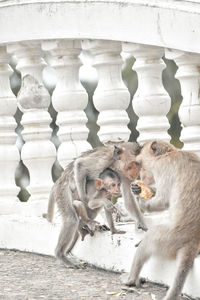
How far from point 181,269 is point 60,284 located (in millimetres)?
929

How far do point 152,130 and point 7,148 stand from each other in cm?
141

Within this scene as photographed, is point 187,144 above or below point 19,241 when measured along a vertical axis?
above

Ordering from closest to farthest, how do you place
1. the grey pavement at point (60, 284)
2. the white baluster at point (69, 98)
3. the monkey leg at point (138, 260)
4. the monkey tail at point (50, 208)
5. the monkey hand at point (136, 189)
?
1. the monkey leg at point (138, 260)
2. the grey pavement at point (60, 284)
3. the monkey hand at point (136, 189)
4. the monkey tail at point (50, 208)
5. the white baluster at point (69, 98)

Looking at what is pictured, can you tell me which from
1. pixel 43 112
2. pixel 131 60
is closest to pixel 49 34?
pixel 43 112

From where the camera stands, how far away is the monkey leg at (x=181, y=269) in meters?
4.82

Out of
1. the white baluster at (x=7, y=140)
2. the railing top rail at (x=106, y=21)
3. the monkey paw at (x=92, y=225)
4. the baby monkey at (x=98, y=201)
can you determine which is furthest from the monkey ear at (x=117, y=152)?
the white baluster at (x=7, y=140)

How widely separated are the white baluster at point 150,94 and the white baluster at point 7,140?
1.28m

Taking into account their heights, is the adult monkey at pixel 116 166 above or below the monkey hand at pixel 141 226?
above

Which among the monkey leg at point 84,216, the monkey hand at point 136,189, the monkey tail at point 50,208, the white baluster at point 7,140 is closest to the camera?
the monkey hand at point 136,189

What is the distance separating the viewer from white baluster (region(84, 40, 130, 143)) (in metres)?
6.13

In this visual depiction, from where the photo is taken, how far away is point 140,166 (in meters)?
5.54

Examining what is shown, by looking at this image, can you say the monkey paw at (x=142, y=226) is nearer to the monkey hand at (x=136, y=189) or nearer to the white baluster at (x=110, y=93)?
the monkey hand at (x=136, y=189)

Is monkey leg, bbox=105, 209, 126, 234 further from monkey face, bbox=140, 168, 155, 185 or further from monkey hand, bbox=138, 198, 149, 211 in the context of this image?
monkey hand, bbox=138, 198, 149, 211

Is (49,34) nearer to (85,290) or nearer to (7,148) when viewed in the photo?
(7,148)
